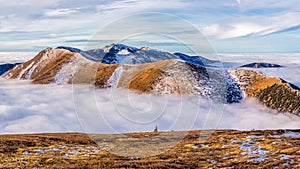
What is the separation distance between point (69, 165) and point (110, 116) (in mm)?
8774

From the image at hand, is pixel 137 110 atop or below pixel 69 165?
atop

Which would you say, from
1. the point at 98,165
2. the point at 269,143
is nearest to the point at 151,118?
the point at 98,165

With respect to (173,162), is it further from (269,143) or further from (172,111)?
(172,111)

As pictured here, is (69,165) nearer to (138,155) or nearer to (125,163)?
(125,163)

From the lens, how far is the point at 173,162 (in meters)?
43.5

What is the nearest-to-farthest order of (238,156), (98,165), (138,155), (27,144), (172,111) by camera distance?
(98,165), (238,156), (138,155), (27,144), (172,111)

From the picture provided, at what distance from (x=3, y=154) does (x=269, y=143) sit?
42239 millimetres

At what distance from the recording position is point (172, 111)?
70062 mm

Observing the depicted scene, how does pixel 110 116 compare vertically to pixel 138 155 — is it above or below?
above

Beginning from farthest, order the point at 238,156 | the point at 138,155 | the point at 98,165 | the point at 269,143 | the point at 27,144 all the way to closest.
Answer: the point at 27,144
the point at 269,143
the point at 138,155
the point at 238,156
the point at 98,165

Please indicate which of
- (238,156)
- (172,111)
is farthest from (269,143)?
(172,111)

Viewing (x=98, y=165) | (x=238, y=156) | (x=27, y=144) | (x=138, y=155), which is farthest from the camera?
(x=27, y=144)

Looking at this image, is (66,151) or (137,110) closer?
(137,110)

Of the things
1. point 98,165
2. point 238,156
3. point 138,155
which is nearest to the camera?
point 98,165
